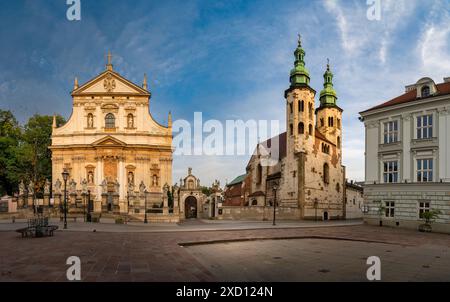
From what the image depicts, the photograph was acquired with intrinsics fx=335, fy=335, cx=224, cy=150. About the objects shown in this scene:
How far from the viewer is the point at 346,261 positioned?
1205cm

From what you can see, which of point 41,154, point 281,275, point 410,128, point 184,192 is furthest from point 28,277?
point 41,154

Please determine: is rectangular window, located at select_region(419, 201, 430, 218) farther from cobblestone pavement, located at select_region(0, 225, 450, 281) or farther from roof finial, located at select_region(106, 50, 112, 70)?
roof finial, located at select_region(106, 50, 112, 70)

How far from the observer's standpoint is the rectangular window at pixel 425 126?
27.3m

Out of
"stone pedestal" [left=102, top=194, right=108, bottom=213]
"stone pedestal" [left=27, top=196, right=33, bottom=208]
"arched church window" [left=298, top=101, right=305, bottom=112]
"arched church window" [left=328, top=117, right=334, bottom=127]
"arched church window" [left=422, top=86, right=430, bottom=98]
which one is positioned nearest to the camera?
"arched church window" [left=422, top=86, right=430, bottom=98]

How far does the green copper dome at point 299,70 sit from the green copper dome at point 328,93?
11447mm

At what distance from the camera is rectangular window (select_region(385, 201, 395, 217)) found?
29.2 m

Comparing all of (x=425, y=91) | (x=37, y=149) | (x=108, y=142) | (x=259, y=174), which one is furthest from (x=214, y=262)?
(x=37, y=149)

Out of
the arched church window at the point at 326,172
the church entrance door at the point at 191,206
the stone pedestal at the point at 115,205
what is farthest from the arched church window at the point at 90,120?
the arched church window at the point at 326,172

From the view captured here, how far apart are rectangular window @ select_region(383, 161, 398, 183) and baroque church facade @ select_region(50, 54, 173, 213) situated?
29226 millimetres

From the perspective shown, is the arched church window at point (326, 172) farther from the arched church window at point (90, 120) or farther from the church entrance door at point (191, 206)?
the arched church window at point (90, 120)

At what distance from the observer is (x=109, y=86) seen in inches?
1913

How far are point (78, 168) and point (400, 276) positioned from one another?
1797 inches

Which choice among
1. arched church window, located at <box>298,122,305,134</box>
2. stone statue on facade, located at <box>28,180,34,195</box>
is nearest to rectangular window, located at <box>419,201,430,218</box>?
arched church window, located at <box>298,122,305,134</box>

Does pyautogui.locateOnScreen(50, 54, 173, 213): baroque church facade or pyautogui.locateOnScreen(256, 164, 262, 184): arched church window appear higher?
pyautogui.locateOnScreen(50, 54, 173, 213): baroque church facade
